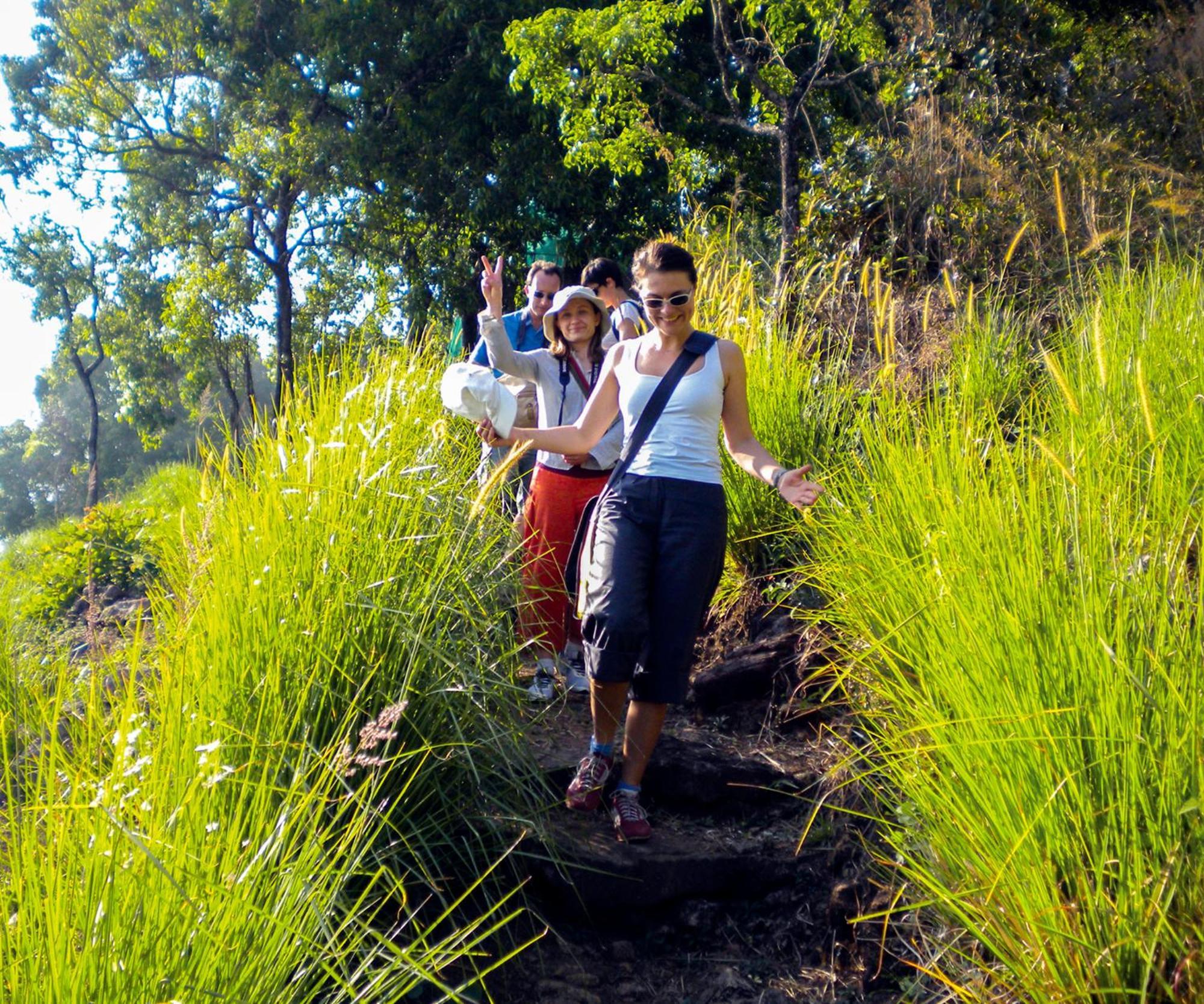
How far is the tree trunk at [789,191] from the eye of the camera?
760 centimetres

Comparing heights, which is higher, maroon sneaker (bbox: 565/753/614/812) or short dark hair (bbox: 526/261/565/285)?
short dark hair (bbox: 526/261/565/285)

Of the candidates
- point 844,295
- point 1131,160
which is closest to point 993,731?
point 844,295

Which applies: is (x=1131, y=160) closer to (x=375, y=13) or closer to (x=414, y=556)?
(x=414, y=556)

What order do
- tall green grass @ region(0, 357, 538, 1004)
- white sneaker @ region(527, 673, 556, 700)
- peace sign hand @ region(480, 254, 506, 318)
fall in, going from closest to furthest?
tall green grass @ region(0, 357, 538, 1004)
white sneaker @ region(527, 673, 556, 700)
peace sign hand @ region(480, 254, 506, 318)

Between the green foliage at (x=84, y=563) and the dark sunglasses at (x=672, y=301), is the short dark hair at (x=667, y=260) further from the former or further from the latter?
the green foliage at (x=84, y=563)

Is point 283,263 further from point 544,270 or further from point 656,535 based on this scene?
point 656,535

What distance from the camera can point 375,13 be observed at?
48.0 feet

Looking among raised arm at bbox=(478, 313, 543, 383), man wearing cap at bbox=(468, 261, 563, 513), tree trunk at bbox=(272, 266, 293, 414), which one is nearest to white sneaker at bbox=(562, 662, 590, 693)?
man wearing cap at bbox=(468, 261, 563, 513)

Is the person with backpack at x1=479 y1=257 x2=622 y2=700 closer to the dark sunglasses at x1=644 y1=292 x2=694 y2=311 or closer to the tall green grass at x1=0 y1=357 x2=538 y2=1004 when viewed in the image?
the tall green grass at x1=0 y1=357 x2=538 y2=1004

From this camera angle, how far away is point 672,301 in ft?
12.0

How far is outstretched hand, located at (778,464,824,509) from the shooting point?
3301 millimetres

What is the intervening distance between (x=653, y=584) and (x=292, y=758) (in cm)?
137

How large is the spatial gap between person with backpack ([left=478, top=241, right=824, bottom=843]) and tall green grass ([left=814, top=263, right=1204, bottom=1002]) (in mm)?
582

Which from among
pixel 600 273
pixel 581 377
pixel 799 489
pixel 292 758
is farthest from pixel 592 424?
pixel 292 758
